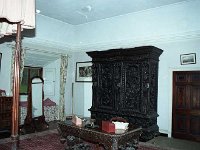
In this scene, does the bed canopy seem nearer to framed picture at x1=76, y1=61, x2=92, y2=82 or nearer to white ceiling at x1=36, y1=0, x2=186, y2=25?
white ceiling at x1=36, y1=0, x2=186, y2=25

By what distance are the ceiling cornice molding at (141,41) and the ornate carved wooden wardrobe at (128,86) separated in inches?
20.0

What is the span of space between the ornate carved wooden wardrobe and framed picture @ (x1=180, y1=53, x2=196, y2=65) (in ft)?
2.36

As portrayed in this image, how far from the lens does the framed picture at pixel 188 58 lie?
6.25 metres

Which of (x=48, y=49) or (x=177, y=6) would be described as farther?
(x=48, y=49)

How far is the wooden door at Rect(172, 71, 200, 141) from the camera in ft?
20.4

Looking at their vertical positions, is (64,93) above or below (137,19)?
below

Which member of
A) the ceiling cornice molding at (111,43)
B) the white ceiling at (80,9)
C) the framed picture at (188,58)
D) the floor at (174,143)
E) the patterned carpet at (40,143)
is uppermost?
the white ceiling at (80,9)

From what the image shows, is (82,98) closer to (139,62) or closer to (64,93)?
(64,93)

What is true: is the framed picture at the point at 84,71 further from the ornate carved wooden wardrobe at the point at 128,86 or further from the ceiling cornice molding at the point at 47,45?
the ornate carved wooden wardrobe at the point at 128,86

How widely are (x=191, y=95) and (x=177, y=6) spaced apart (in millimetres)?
2788

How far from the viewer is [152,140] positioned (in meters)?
6.24

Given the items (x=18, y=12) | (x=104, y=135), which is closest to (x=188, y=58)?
(x=104, y=135)

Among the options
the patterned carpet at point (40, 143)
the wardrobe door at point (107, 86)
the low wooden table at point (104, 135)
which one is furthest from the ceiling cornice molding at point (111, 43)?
the low wooden table at point (104, 135)

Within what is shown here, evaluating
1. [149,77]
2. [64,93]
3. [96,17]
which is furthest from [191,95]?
[64,93]
